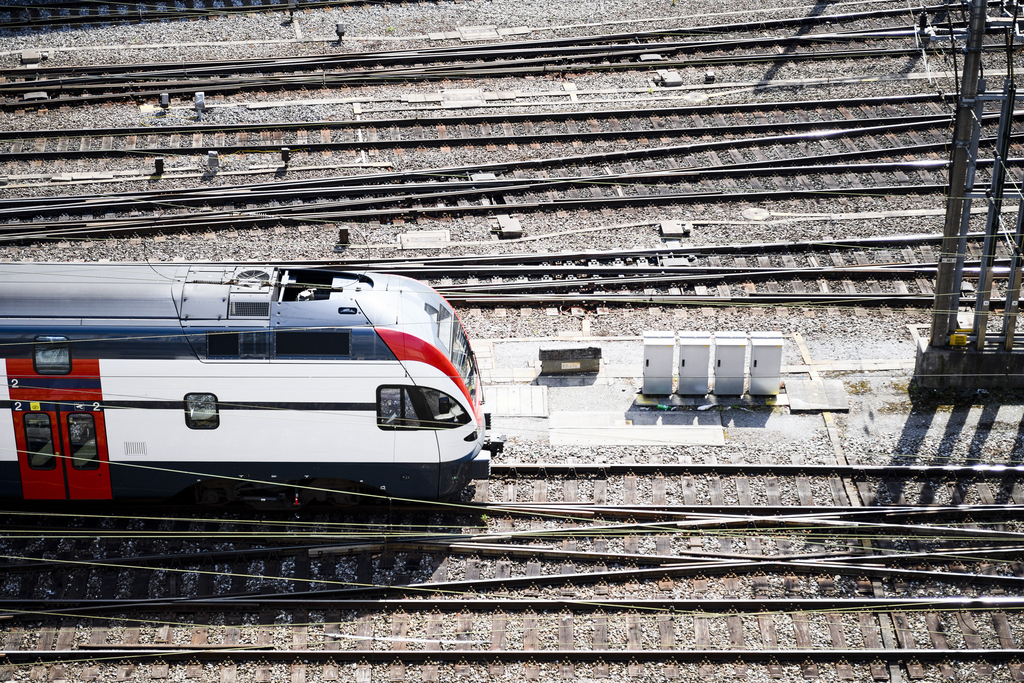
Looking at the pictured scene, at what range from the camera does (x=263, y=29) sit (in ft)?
115

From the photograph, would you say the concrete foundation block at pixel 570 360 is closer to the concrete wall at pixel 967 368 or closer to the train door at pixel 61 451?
the concrete wall at pixel 967 368

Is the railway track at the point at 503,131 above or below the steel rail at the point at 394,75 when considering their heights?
below

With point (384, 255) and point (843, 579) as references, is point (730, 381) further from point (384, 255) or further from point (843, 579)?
point (384, 255)

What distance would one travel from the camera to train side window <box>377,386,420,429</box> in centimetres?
1825

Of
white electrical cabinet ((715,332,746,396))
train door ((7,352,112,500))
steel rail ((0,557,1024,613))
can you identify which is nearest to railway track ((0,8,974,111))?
white electrical cabinet ((715,332,746,396))

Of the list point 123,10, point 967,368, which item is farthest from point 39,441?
point 123,10

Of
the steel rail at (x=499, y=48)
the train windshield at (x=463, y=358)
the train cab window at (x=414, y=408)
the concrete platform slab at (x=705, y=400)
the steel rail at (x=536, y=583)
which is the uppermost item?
the steel rail at (x=499, y=48)

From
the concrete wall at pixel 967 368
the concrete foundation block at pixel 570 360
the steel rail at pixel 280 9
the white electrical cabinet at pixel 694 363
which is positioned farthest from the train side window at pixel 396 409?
the steel rail at pixel 280 9

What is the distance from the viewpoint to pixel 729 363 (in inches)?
870

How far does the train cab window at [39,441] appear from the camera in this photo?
722 inches

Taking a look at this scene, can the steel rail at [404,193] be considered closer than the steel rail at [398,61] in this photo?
Yes

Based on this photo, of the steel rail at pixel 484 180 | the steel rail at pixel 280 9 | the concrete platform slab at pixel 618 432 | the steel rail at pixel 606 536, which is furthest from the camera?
the steel rail at pixel 280 9

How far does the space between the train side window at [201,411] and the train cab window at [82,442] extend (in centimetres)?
151

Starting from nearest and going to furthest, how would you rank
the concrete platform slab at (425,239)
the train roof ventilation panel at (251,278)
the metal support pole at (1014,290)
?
1. the train roof ventilation panel at (251,278)
2. the metal support pole at (1014,290)
3. the concrete platform slab at (425,239)
